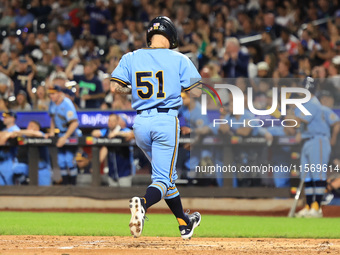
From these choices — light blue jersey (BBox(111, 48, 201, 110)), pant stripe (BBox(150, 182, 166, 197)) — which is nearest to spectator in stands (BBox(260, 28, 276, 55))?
light blue jersey (BBox(111, 48, 201, 110))

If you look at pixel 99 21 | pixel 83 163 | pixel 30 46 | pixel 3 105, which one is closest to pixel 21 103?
pixel 3 105

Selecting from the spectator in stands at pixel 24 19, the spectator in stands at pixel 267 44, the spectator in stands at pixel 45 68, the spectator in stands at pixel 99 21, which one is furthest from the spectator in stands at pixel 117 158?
the spectator in stands at pixel 24 19

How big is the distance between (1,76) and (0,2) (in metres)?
5.11

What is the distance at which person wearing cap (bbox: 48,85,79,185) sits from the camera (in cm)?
1173

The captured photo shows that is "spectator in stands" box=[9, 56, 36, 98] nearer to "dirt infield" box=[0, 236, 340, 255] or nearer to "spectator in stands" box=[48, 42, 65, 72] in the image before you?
"spectator in stands" box=[48, 42, 65, 72]

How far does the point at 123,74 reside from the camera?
251 inches

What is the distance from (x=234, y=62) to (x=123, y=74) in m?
7.33

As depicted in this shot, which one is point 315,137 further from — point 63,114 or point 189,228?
point 189,228

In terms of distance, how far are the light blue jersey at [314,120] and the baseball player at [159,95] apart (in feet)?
16.5

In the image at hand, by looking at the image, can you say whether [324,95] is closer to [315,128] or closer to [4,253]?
[315,128]

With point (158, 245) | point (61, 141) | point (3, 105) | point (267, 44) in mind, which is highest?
point (267, 44)

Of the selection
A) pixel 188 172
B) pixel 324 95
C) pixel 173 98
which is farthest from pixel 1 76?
pixel 173 98

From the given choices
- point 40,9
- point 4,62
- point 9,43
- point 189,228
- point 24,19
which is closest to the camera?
point 189,228

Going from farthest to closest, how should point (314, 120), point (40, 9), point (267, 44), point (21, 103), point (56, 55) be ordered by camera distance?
point (40, 9), point (56, 55), point (267, 44), point (21, 103), point (314, 120)
